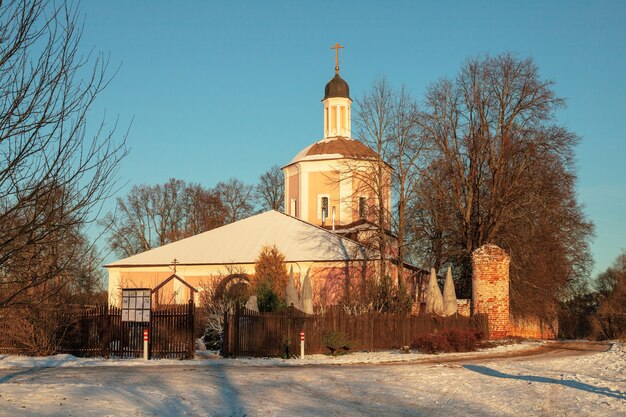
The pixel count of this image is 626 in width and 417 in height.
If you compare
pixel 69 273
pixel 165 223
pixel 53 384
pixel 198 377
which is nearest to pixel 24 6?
pixel 69 273

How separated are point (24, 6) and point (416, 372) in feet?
43.3

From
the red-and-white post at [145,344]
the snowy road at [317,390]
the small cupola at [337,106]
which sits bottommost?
the snowy road at [317,390]

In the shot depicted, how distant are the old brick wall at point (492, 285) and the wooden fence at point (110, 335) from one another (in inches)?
558

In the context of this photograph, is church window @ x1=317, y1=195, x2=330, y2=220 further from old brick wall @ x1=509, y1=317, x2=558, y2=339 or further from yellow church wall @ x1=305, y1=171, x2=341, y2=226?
old brick wall @ x1=509, y1=317, x2=558, y2=339

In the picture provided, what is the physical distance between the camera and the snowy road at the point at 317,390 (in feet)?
42.9

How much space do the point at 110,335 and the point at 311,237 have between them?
2065 centimetres

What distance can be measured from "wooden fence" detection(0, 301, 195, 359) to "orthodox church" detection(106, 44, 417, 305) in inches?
562

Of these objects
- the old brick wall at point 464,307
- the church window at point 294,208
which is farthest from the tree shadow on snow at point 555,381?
the church window at point 294,208

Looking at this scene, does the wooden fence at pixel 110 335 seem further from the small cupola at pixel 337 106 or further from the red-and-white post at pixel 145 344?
the small cupola at pixel 337 106

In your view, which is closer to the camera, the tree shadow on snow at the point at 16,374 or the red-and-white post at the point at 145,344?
the tree shadow on snow at the point at 16,374

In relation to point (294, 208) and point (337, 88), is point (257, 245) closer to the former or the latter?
point (294, 208)

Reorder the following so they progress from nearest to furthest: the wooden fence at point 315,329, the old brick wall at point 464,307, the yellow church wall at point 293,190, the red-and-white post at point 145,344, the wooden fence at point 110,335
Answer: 1. the red-and-white post at point 145,344
2. the wooden fence at point 110,335
3. the wooden fence at point 315,329
4. the old brick wall at point 464,307
5. the yellow church wall at point 293,190

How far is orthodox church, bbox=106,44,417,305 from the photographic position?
41.3 metres

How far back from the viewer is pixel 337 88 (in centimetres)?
5172
